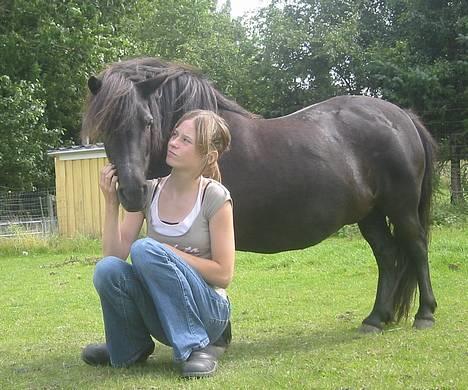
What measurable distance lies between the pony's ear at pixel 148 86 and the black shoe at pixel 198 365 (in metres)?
1.40

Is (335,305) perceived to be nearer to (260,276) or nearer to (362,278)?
(362,278)

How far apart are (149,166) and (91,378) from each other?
1.18m

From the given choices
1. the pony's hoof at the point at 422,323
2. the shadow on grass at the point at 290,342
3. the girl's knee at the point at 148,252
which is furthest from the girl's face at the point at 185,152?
the pony's hoof at the point at 422,323

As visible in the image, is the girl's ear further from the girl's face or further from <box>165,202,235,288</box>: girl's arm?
<box>165,202,235,288</box>: girl's arm

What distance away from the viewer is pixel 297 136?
4191 mm

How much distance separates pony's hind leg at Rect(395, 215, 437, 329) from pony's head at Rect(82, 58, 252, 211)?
173 centimetres

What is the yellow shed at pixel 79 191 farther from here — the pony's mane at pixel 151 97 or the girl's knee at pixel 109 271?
the girl's knee at pixel 109 271

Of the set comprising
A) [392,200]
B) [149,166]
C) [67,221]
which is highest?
[149,166]

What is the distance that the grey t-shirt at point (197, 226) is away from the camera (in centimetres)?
322

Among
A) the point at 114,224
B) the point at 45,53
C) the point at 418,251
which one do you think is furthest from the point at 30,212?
the point at 114,224

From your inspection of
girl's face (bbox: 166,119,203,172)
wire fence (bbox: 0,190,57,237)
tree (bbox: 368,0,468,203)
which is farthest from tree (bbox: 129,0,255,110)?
girl's face (bbox: 166,119,203,172)

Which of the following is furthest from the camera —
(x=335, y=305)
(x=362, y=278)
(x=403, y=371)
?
(x=362, y=278)

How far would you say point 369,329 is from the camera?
14.5ft

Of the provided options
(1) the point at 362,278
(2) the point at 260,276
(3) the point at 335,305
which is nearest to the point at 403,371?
(3) the point at 335,305
